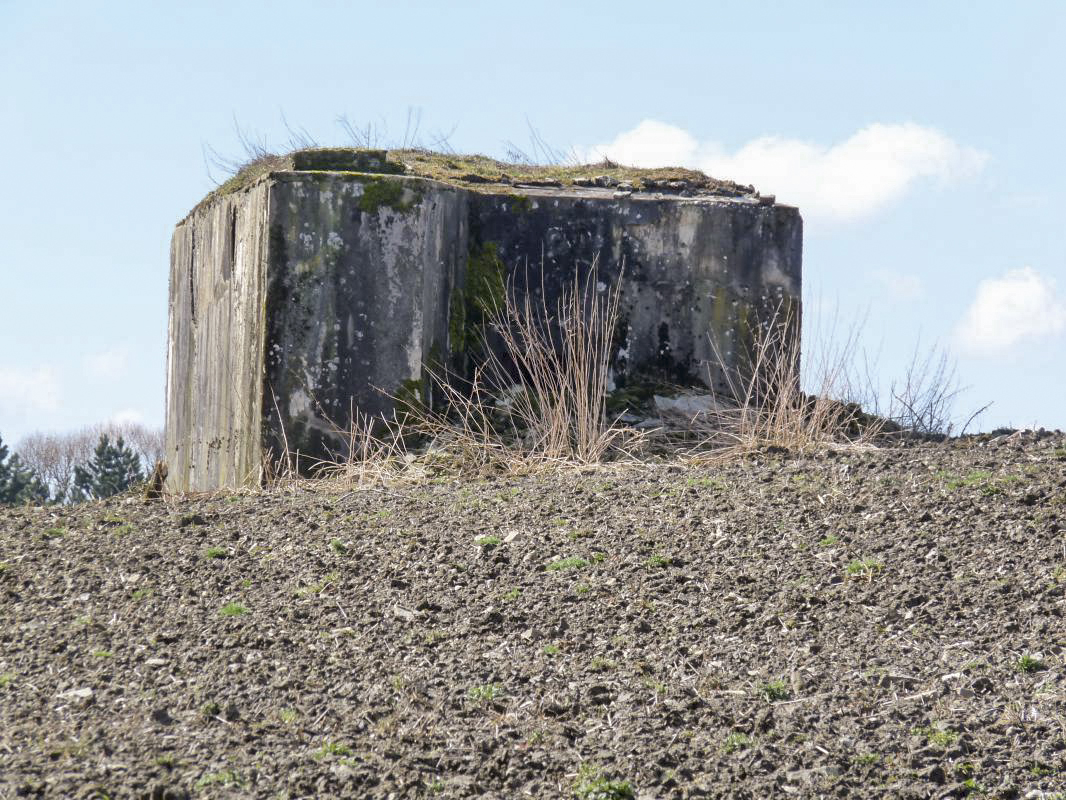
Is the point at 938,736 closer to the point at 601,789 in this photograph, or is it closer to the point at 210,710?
the point at 601,789

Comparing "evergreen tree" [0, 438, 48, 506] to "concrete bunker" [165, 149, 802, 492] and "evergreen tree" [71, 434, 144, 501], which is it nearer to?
"evergreen tree" [71, 434, 144, 501]

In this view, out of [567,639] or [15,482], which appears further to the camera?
[15,482]

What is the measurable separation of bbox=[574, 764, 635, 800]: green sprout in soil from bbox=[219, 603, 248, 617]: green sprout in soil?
1529 millimetres

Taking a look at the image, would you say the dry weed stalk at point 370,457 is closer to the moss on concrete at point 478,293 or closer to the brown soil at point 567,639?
the brown soil at point 567,639

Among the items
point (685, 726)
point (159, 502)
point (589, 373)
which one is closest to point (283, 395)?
point (159, 502)

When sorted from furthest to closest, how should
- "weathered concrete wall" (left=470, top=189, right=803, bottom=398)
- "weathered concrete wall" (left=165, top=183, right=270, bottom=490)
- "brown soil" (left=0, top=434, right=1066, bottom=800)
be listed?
"weathered concrete wall" (left=470, top=189, right=803, bottom=398) < "weathered concrete wall" (left=165, top=183, right=270, bottom=490) < "brown soil" (left=0, top=434, right=1066, bottom=800)

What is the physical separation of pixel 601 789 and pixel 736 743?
0.37 meters

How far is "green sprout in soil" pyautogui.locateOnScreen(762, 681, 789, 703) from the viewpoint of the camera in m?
3.26

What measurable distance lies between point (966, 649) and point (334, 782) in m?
1.68

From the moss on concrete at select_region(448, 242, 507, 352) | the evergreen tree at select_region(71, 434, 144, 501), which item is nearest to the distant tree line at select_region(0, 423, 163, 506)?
the evergreen tree at select_region(71, 434, 144, 501)

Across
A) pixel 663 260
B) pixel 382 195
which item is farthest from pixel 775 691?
pixel 663 260

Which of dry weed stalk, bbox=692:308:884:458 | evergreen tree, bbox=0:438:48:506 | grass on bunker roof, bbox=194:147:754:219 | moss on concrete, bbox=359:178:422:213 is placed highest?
grass on bunker roof, bbox=194:147:754:219

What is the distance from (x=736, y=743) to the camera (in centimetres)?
302

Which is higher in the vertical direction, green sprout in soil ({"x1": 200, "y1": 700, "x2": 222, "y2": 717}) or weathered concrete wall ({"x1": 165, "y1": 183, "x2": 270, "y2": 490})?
weathered concrete wall ({"x1": 165, "y1": 183, "x2": 270, "y2": 490})
